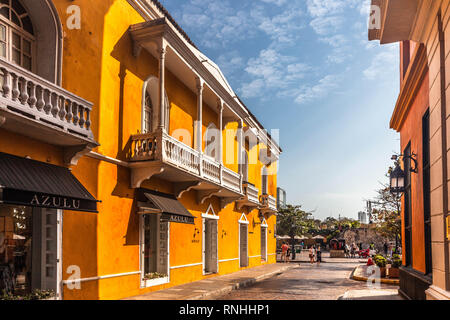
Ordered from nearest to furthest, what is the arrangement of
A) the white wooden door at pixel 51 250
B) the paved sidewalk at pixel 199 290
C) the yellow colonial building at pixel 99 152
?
the yellow colonial building at pixel 99 152 < the white wooden door at pixel 51 250 < the paved sidewalk at pixel 199 290

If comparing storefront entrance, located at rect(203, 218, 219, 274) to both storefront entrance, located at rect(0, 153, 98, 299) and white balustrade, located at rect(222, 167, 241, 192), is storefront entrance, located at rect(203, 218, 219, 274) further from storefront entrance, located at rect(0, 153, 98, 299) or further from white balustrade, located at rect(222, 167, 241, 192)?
storefront entrance, located at rect(0, 153, 98, 299)

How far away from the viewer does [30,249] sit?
9258mm

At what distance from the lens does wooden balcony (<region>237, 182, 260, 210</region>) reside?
23.6 meters

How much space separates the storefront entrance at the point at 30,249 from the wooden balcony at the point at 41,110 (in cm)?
151

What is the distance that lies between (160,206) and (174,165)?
1310mm

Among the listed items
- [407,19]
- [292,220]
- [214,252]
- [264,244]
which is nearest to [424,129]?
[407,19]

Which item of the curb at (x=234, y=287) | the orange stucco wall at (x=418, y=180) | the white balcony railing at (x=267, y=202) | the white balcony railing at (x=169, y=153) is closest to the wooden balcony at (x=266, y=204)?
the white balcony railing at (x=267, y=202)

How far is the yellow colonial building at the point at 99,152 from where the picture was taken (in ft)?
28.0

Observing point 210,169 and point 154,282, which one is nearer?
point 154,282

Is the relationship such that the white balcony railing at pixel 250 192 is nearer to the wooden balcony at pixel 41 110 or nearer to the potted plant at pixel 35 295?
the wooden balcony at pixel 41 110

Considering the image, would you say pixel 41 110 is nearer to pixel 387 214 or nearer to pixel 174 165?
pixel 174 165

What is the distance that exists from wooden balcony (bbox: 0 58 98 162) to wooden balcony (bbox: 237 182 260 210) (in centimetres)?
1440
